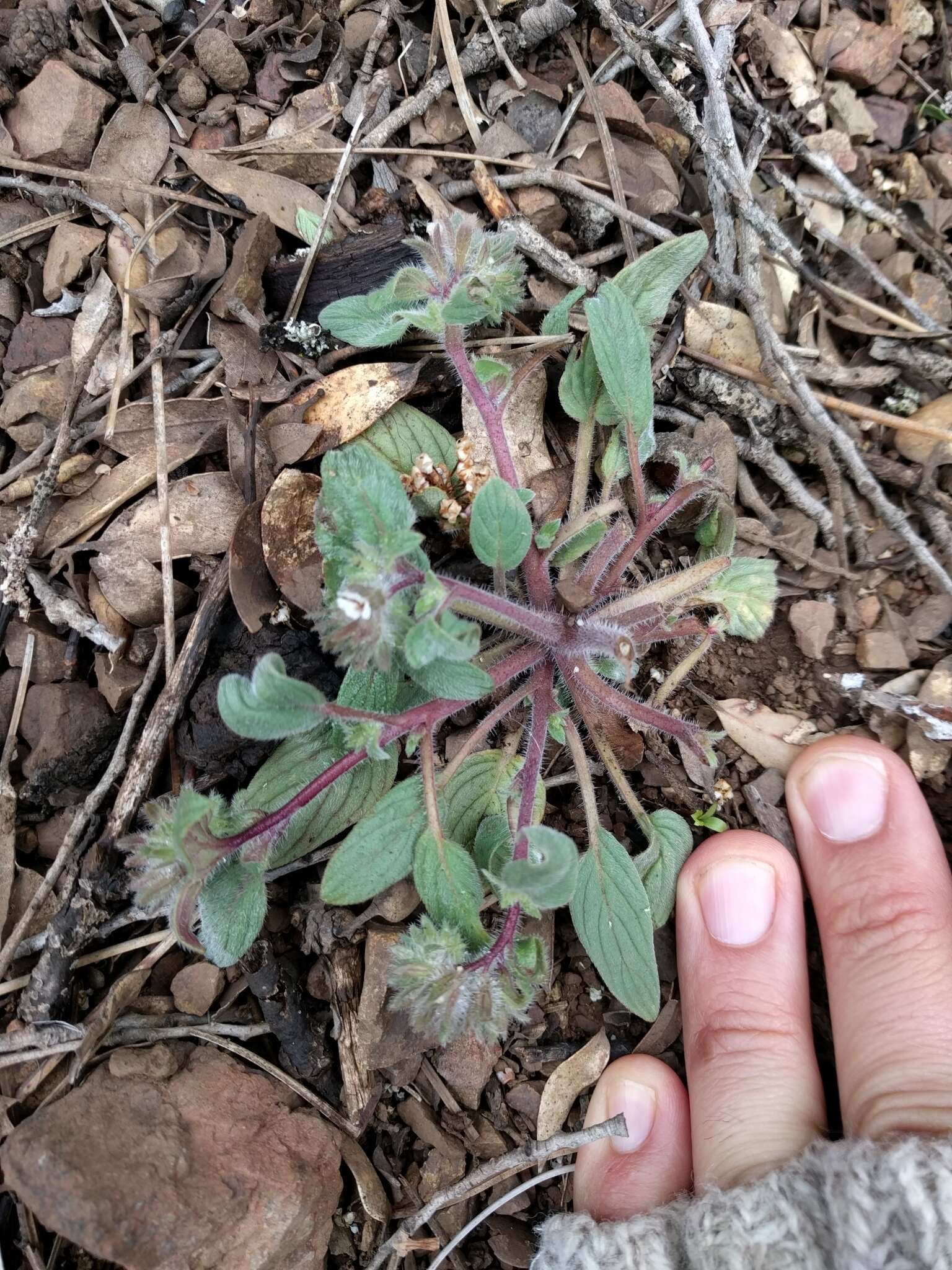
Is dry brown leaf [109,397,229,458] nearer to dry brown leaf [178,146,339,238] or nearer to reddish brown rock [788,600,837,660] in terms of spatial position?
dry brown leaf [178,146,339,238]

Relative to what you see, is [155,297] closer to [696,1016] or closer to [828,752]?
[828,752]

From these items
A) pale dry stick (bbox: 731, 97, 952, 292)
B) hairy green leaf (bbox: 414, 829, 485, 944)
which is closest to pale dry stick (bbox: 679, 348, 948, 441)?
pale dry stick (bbox: 731, 97, 952, 292)

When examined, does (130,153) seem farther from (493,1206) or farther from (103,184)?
(493,1206)

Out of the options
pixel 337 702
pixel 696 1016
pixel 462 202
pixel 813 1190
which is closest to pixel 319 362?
pixel 462 202

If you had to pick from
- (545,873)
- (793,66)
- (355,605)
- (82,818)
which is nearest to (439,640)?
(355,605)

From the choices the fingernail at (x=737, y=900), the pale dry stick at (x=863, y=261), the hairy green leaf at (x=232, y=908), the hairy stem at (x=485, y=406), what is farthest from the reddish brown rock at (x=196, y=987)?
the pale dry stick at (x=863, y=261)
